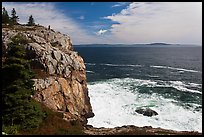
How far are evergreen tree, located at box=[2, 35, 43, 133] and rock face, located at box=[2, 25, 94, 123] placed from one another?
30.7ft

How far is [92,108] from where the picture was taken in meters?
42.3

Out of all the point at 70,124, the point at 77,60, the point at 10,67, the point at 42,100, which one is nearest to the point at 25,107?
the point at 10,67

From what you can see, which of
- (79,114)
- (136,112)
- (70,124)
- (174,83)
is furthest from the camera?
(174,83)

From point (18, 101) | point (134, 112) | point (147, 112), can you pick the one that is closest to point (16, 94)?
point (18, 101)

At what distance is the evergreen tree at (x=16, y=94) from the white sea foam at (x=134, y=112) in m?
17.6

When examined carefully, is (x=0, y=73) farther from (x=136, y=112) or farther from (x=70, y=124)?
(x=136, y=112)

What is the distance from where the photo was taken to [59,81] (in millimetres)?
34094

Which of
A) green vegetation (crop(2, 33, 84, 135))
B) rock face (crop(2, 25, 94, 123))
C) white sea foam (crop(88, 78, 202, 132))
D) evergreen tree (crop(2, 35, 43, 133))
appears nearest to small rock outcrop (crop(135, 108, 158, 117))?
white sea foam (crop(88, 78, 202, 132))

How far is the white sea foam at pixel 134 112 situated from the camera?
36.8 metres

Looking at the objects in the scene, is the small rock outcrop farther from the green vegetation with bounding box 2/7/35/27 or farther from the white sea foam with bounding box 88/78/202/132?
the green vegetation with bounding box 2/7/35/27

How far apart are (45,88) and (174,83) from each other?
44.9 m

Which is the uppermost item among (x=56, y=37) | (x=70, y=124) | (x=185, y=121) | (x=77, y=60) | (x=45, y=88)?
(x=56, y=37)

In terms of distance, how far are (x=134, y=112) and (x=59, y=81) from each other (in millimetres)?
14586

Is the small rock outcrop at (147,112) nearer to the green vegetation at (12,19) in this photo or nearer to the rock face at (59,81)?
the rock face at (59,81)
